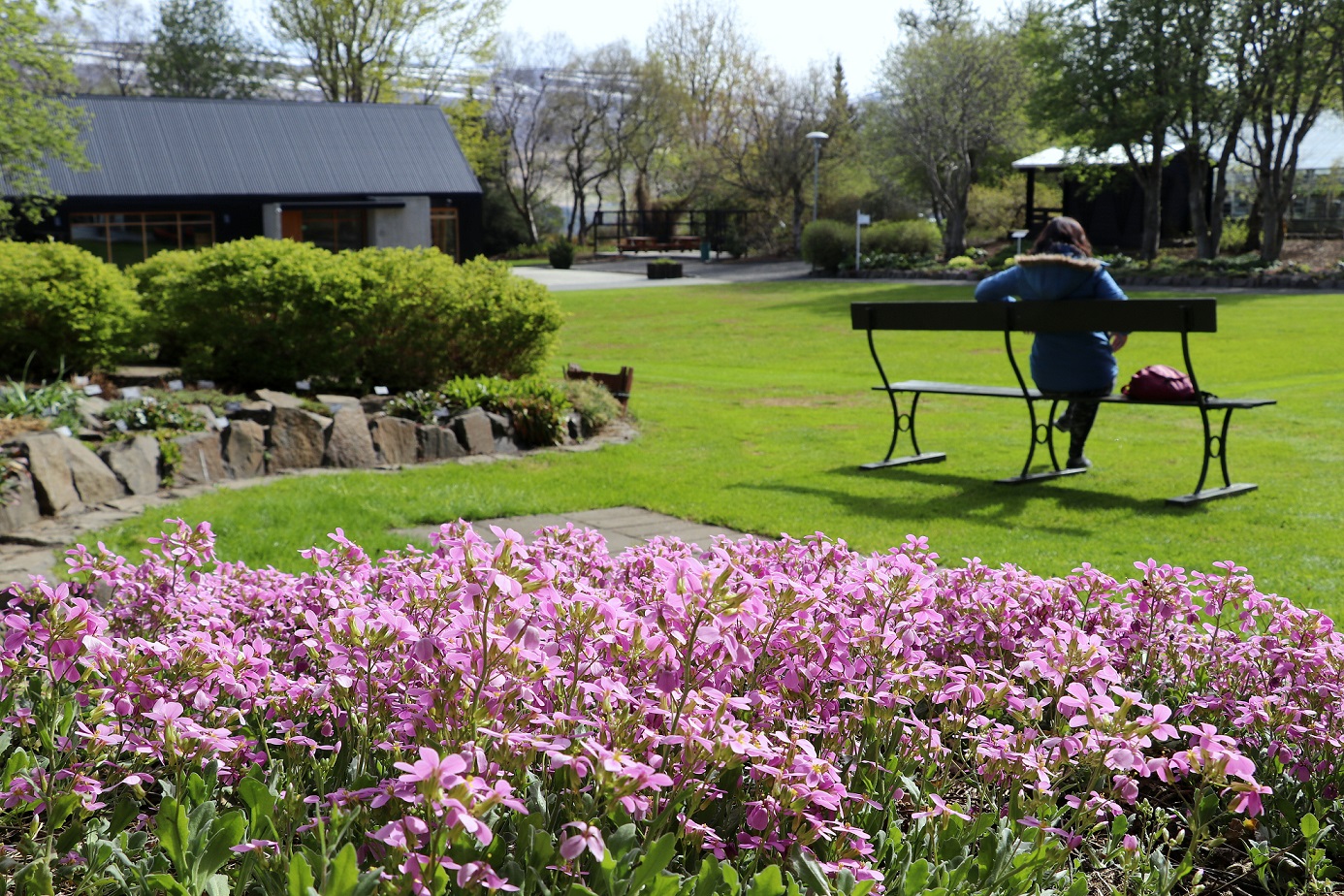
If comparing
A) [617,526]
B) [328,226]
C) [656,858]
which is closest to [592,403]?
[617,526]

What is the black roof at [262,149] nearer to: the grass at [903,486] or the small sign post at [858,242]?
the small sign post at [858,242]

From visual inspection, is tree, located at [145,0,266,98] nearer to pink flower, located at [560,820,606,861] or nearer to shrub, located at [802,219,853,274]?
shrub, located at [802,219,853,274]

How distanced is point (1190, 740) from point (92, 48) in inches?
3134

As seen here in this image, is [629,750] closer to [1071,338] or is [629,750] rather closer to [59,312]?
[1071,338]

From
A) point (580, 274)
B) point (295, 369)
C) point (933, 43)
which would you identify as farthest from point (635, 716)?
point (933, 43)

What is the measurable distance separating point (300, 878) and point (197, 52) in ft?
205

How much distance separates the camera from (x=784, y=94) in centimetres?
5056

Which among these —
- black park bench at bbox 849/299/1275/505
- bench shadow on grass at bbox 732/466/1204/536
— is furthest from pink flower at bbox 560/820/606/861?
black park bench at bbox 849/299/1275/505

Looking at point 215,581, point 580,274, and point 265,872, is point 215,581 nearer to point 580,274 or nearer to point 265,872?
point 265,872

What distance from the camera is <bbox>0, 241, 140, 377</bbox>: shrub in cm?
1026

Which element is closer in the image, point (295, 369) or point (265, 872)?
point (265, 872)

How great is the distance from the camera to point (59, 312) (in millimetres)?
10273

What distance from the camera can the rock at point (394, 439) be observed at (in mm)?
8492

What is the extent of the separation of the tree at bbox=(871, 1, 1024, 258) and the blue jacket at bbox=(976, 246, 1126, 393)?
31151mm
